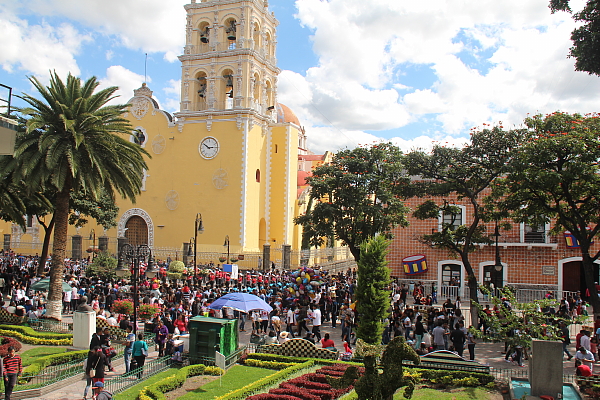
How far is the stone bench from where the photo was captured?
553 inches

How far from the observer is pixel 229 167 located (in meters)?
35.5

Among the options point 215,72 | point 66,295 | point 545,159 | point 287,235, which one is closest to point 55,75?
point 66,295

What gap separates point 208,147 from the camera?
3625 centimetres

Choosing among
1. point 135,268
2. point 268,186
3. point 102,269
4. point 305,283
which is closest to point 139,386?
point 135,268

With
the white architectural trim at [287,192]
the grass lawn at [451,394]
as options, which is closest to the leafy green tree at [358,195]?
the grass lawn at [451,394]

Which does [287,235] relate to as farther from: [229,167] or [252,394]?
[252,394]

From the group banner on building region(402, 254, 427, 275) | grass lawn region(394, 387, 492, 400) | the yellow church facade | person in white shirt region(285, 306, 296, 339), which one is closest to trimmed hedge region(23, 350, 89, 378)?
person in white shirt region(285, 306, 296, 339)

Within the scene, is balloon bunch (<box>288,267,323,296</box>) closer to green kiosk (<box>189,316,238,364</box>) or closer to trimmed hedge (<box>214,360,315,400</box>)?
green kiosk (<box>189,316,238,364</box>)

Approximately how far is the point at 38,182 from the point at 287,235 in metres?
21.5

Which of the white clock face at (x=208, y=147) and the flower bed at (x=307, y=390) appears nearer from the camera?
the flower bed at (x=307, y=390)

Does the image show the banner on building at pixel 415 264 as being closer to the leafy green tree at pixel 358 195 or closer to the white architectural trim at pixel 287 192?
the leafy green tree at pixel 358 195

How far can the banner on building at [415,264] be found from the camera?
26141mm

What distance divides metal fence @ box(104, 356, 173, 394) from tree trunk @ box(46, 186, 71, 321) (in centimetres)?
647

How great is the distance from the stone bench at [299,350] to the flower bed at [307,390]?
156 cm
